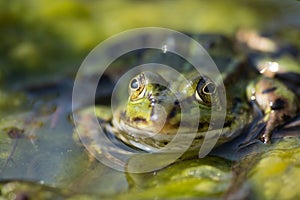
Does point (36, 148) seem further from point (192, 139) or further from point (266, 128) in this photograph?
point (266, 128)

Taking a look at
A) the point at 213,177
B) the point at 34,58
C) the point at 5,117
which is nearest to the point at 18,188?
the point at 5,117

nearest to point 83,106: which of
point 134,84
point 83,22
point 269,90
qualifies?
point 134,84

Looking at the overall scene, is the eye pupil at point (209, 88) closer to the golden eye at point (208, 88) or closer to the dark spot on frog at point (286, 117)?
the golden eye at point (208, 88)

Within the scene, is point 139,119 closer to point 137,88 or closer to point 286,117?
point 137,88

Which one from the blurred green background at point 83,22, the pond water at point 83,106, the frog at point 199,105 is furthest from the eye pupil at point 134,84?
the blurred green background at point 83,22

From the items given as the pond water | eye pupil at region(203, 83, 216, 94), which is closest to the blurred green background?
the pond water

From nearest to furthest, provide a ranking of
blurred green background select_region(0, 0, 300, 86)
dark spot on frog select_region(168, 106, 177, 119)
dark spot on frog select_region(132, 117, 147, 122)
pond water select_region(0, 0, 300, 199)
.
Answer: pond water select_region(0, 0, 300, 199) < dark spot on frog select_region(168, 106, 177, 119) < dark spot on frog select_region(132, 117, 147, 122) < blurred green background select_region(0, 0, 300, 86)

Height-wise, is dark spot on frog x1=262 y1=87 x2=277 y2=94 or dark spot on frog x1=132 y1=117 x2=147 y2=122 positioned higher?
dark spot on frog x1=262 y1=87 x2=277 y2=94

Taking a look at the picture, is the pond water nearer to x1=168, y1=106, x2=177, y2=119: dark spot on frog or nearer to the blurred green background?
the blurred green background
